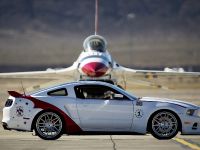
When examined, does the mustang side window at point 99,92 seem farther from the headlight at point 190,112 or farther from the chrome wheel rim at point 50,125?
the headlight at point 190,112

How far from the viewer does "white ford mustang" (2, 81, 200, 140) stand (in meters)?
16.6

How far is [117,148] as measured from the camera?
15.0 metres

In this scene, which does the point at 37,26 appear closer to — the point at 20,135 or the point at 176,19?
the point at 176,19

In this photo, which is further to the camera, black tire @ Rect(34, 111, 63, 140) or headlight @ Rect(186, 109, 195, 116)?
headlight @ Rect(186, 109, 195, 116)

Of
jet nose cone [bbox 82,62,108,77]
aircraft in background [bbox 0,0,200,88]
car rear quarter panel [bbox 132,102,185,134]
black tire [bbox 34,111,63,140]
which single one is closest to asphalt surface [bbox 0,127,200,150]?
black tire [bbox 34,111,63,140]

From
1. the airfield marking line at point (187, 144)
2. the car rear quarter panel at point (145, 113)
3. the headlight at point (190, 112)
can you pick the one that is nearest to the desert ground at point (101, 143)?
the airfield marking line at point (187, 144)

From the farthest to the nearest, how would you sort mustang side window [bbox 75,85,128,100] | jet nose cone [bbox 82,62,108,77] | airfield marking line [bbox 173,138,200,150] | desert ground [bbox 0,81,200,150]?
jet nose cone [bbox 82,62,108,77], mustang side window [bbox 75,85,128,100], desert ground [bbox 0,81,200,150], airfield marking line [bbox 173,138,200,150]

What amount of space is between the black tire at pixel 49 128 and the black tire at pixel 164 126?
1894 millimetres

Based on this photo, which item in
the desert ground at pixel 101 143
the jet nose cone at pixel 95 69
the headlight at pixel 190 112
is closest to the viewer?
the desert ground at pixel 101 143

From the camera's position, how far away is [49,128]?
54.2ft

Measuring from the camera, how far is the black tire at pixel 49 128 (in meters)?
16.5

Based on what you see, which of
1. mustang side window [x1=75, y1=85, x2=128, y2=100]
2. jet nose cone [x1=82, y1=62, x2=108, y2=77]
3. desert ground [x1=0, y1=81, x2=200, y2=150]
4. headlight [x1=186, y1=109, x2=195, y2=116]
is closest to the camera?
desert ground [x1=0, y1=81, x2=200, y2=150]

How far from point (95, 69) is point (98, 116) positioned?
2070 centimetres

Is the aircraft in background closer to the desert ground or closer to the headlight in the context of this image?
the desert ground
